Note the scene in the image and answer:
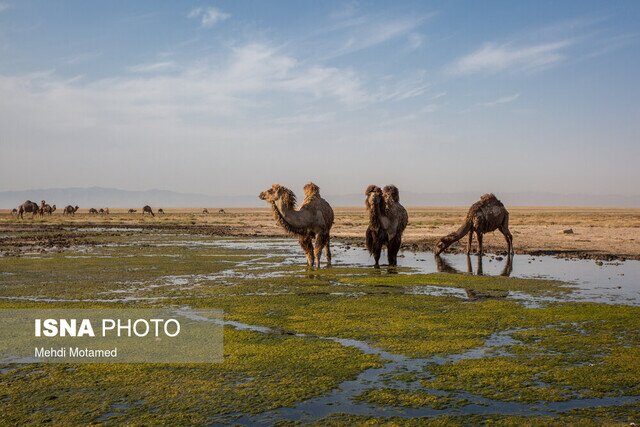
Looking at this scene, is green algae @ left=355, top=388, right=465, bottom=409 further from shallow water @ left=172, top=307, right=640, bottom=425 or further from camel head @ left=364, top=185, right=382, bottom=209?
camel head @ left=364, top=185, right=382, bottom=209

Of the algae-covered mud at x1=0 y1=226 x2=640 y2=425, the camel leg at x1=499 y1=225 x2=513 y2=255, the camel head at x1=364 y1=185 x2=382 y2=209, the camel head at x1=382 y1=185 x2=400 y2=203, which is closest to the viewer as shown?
the algae-covered mud at x1=0 y1=226 x2=640 y2=425

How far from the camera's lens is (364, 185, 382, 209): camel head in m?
21.7

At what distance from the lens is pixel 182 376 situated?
7.71m

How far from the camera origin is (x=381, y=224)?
2197 cm

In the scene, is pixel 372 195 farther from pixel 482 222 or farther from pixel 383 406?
pixel 383 406

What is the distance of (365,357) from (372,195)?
1372cm

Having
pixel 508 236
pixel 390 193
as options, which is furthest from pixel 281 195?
pixel 508 236

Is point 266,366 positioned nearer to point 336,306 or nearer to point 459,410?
point 459,410

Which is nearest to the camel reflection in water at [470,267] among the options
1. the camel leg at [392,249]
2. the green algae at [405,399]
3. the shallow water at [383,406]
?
the camel leg at [392,249]

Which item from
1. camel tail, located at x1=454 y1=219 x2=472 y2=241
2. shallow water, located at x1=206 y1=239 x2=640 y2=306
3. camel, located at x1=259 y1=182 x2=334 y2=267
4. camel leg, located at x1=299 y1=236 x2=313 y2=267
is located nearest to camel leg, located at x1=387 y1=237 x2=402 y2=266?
shallow water, located at x1=206 y1=239 x2=640 y2=306

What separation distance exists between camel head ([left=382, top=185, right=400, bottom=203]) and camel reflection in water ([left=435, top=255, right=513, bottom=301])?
334 cm

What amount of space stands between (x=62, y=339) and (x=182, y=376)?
131 inches

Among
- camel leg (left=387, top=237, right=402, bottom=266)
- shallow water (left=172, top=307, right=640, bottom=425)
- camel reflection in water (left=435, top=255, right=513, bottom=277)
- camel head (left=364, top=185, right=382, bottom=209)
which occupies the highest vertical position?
camel head (left=364, top=185, right=382, bottom=209)

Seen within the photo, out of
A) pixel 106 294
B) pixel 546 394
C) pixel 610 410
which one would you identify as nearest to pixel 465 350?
pixel 546 394
